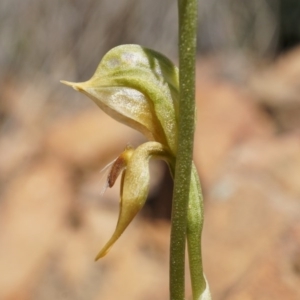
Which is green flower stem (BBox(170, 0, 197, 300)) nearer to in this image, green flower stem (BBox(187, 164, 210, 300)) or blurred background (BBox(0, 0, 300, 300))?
green flower stem (BBox(187, 164, 210, 300))

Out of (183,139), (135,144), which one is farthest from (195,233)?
(135,144)

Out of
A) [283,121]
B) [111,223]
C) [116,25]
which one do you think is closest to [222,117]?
[283,121]

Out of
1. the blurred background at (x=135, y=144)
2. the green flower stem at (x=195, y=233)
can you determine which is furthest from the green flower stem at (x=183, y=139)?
the blurred background at (x=135, y=144)

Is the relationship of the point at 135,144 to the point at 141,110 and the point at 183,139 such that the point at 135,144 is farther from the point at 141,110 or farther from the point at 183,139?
the point at 183,139

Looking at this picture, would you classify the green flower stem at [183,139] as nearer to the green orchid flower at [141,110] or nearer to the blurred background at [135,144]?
the green orchid flower at [141,110]

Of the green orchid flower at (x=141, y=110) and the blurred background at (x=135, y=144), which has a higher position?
the green orchid flower at (x=141, y=110)
